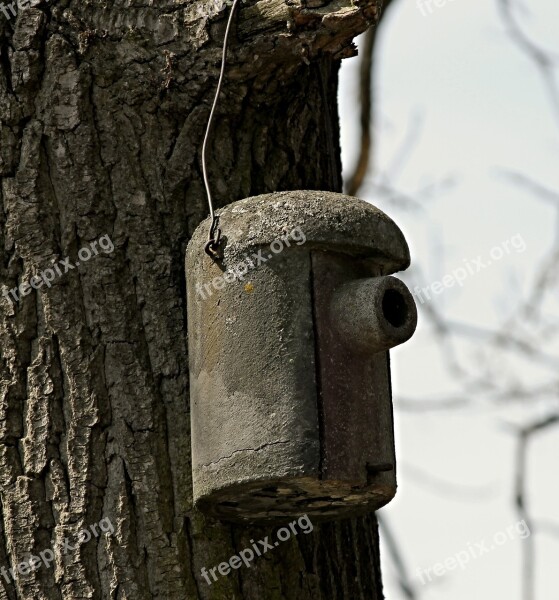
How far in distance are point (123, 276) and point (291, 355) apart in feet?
1.18

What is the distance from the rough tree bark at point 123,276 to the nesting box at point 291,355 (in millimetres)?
83

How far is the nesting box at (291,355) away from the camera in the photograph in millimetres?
1931

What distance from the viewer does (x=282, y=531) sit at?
2.12 m

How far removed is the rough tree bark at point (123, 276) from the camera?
6.52ft

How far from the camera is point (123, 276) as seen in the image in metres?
2.11

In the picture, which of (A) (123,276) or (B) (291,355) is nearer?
(B) (291,355)

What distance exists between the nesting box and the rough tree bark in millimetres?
Result: 83

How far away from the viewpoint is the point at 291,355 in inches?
76.7

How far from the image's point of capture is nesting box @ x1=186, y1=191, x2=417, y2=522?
1931mm

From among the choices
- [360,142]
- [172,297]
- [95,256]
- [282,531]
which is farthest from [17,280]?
[360,142]

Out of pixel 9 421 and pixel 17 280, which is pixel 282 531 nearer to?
pixel 9 421

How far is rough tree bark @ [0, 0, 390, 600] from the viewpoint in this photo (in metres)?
1.99

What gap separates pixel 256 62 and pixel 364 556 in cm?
95

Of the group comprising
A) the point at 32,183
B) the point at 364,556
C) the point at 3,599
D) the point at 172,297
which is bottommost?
the point at 364,556
